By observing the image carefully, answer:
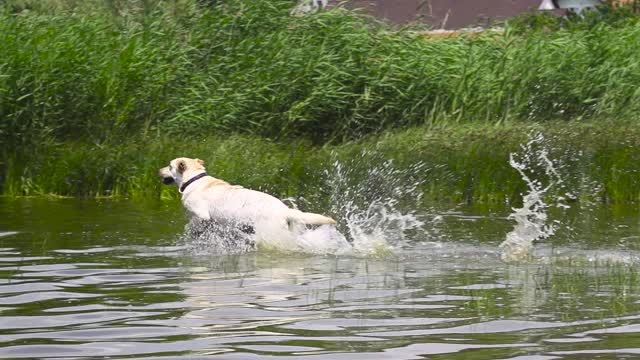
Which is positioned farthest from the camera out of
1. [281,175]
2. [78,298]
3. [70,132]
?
[70,132]

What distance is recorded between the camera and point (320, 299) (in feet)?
25.7

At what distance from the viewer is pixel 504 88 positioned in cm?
1662

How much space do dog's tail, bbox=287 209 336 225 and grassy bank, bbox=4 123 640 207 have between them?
4.18 meters

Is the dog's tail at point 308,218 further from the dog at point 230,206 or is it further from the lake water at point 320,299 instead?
the lake water at point 320,299

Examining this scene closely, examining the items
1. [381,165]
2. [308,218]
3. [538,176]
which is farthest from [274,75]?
[308,218]

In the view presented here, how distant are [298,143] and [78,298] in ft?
28.3

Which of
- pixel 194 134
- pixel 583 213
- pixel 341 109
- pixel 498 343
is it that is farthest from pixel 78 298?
pixel 341 109

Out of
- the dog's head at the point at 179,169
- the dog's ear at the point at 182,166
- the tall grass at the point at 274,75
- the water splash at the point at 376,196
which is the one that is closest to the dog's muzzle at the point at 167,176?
the dog's head at the point at 179,169

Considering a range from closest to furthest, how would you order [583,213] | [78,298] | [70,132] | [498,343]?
[498,343], [78,298], [583,213], [70,132]

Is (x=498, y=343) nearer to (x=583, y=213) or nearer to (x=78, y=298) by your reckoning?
(x=78, y=298)

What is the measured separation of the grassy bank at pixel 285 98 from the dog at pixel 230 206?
367 cm

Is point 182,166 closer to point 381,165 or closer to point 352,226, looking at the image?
point 352,226

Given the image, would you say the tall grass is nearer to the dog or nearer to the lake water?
the lake water

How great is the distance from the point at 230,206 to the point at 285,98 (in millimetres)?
6371
